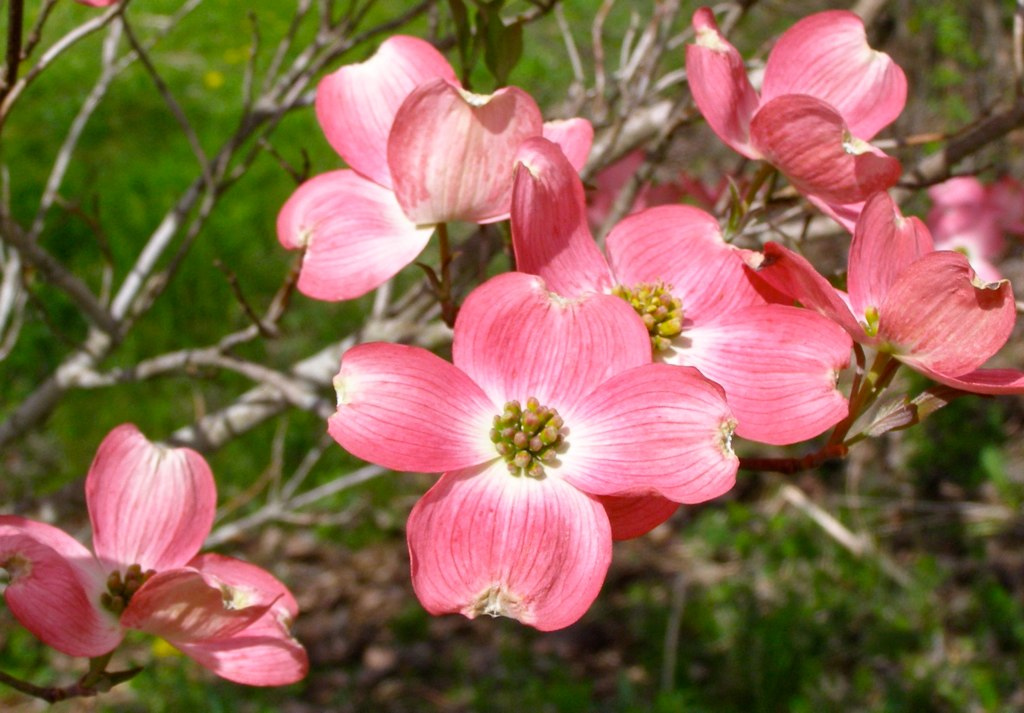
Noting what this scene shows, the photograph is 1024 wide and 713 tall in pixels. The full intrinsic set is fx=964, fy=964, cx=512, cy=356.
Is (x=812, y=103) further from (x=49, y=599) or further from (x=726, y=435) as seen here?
(x=49, y=599)

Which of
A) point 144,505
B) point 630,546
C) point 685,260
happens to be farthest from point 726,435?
point 630,546

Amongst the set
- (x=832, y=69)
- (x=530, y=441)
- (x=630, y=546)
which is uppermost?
(x=832, y=69)

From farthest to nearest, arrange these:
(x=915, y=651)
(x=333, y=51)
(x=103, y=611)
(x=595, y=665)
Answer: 1. (x=595, y=665)
2. (x=915, y=651)
3. (x=333, y=51)
4. (x=103, y=611)

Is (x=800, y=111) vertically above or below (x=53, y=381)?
above

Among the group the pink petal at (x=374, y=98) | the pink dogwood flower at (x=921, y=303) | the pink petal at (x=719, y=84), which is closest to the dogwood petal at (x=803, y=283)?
the pink dogwood flower at (x=921, y=303)

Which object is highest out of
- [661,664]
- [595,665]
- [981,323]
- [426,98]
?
[426,98]

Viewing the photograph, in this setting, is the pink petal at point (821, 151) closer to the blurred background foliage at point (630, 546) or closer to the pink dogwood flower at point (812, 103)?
the pink dogwood flower at point (812, 103)

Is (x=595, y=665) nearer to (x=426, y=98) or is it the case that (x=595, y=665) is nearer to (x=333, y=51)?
(x=333, y=51)

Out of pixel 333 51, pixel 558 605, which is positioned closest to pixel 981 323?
pixel 558 605
